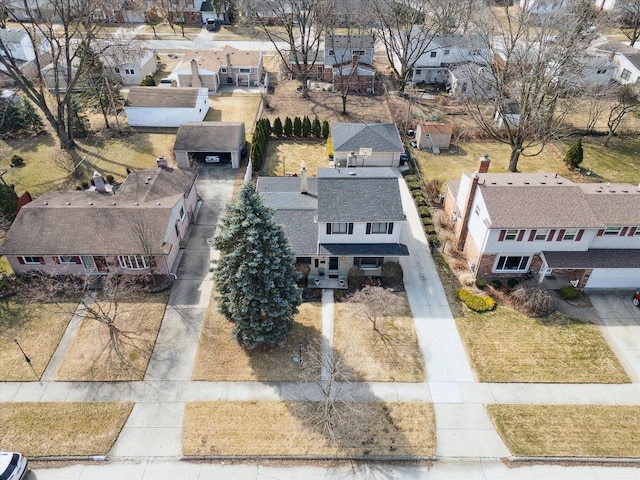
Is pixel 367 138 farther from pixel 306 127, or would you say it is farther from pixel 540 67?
pixel 540 67

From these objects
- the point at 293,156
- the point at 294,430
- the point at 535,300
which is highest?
the point at 293,156

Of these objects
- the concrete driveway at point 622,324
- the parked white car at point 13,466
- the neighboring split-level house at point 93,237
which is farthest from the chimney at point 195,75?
the concrete driveway at point 622,324

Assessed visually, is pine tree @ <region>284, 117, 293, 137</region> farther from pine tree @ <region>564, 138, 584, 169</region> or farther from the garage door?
the garage door

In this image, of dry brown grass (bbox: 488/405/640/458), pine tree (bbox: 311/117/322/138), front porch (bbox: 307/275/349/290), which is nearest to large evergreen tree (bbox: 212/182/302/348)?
front porch (bbox: 307/275/349/290)

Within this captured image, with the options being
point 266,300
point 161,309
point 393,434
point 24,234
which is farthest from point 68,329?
point 393,434

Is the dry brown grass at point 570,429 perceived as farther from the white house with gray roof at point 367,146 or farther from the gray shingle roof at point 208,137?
the gray shingle roof at point 208,137

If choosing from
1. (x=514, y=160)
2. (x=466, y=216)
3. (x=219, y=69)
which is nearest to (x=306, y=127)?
(x=219, y=69)
